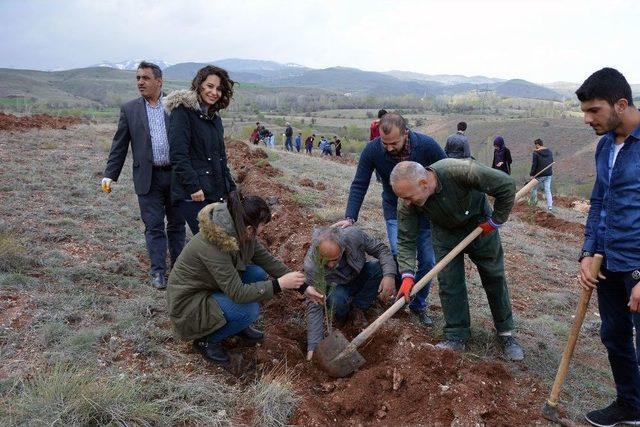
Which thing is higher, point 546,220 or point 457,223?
point 457,223

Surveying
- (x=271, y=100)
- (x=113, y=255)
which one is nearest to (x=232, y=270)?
(x=113, y=255)

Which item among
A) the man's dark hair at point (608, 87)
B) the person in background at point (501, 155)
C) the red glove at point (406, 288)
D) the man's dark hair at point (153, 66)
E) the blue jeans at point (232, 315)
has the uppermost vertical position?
the man's dark hair at point (153, 66)

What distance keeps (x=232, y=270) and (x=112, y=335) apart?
1118 millimetres

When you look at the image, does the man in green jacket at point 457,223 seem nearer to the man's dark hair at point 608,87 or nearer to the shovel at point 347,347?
the shovel at point 347,347

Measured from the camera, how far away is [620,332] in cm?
280

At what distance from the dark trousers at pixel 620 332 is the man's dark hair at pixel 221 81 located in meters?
3.04

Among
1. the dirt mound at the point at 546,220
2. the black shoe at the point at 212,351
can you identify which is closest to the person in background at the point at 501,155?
the dirt mound at the point at 546,220

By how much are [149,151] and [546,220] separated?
439 inches

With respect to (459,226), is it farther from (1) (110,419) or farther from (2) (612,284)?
(1) (110,419)

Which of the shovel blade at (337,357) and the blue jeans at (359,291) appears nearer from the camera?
the shovel blade at (337,357)

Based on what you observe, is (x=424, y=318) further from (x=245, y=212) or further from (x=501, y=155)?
(x=501, y=155)

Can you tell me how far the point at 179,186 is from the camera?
13.5ft

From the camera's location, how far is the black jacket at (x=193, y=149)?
3.89m

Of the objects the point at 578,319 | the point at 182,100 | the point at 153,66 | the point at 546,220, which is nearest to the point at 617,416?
the point at 578,319
